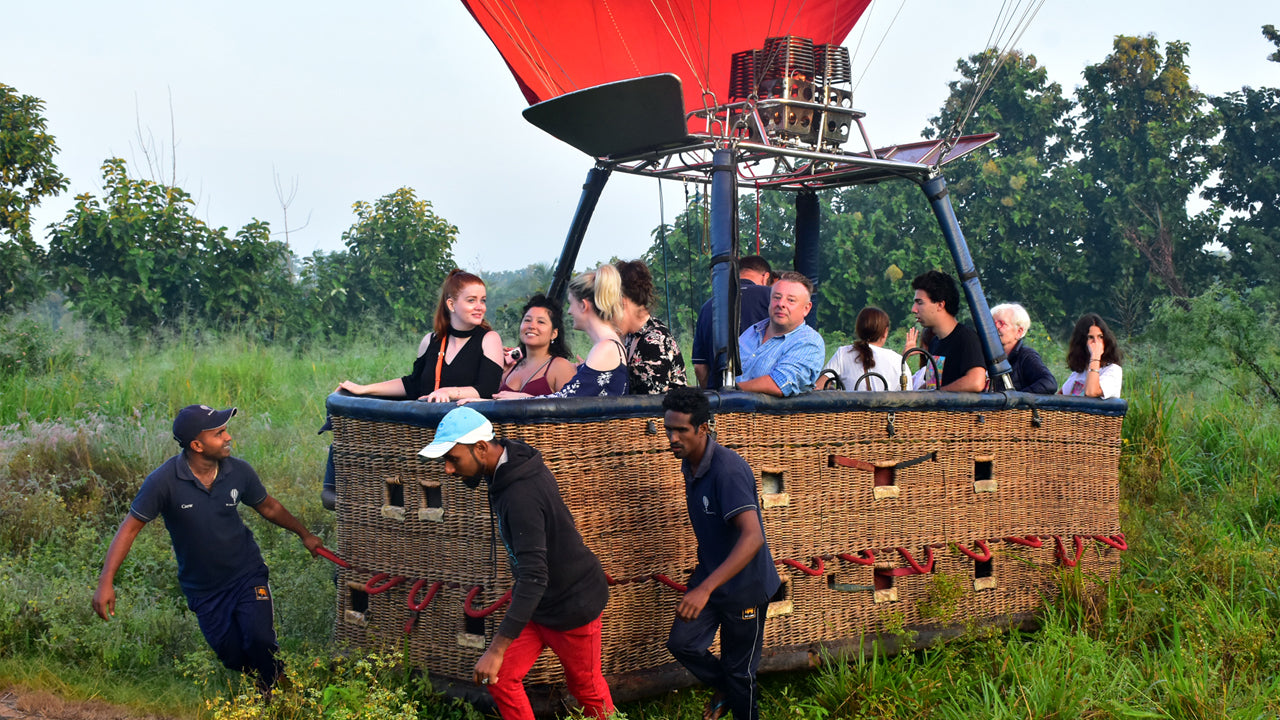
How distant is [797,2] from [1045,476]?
3.39 metres

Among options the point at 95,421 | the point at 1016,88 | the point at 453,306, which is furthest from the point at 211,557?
the point at 1016,88

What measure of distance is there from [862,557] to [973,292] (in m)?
1.58

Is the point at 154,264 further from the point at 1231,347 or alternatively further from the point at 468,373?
the point at 1231,347

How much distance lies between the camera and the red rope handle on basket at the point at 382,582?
14.6ft

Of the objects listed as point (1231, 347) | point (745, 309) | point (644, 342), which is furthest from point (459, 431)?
point (1231, 347)

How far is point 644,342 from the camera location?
187 inches

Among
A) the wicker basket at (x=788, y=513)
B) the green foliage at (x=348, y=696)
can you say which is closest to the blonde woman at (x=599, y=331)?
the wicker basket at (x=788, y=513)

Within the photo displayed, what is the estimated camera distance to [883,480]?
16.9 ft

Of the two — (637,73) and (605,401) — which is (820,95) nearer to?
(637,73)

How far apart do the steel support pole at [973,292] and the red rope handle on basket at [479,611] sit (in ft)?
9.25

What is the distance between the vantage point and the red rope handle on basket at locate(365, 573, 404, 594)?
14.6ft

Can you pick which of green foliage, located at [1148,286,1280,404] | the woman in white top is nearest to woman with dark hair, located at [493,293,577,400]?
the woman in white top

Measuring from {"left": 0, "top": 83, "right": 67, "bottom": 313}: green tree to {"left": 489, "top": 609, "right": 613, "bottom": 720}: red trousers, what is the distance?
38.4 feet

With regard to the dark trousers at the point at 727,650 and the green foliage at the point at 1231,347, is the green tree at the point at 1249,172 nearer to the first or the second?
the green foliage at the point at 1231,347
